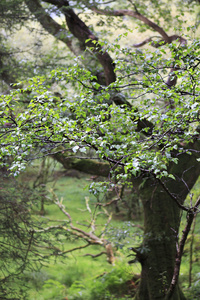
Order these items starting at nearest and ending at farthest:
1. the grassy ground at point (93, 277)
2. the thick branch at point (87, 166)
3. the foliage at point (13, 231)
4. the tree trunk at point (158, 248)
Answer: the tree trunk at point (158, 248) → the foliage at point (13, 231) → the thick branch at point (87, 166) → the grassy ground at point (93, 277)

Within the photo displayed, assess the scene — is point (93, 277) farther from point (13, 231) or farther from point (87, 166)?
point (87, 166)

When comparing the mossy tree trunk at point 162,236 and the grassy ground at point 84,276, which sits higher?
the mossy tree trunk at point 162,236

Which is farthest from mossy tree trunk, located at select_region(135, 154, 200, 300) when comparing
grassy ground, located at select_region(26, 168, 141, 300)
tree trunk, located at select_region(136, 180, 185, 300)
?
grassy ground, located at select_region(26, 168, 141, 300)

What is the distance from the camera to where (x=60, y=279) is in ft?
25.4

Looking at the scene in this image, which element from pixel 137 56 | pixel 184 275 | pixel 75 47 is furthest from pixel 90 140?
pixel 184 275

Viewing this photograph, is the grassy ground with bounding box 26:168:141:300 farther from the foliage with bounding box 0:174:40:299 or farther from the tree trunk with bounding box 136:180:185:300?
the foliage with bounding box 0:174:40:299

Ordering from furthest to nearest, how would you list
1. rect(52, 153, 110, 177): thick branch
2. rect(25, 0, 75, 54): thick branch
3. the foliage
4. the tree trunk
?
rect(25, 0, 75, 54): thick branch, rect(52, 153, 110, 177): thick branch, the foliage, the tree trunk

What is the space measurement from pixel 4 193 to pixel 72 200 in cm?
944

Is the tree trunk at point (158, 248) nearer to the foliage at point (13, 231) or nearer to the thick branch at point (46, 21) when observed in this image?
the foliage at point (13, 231)

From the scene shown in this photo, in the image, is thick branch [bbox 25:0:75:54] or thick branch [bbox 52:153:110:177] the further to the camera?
thick branch [bbox 25:0:75:54]

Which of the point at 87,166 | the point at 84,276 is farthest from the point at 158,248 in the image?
the point at 84,276

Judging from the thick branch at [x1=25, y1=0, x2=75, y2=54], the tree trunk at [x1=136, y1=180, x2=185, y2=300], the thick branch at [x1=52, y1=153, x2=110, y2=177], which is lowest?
the tree trunk at [x1=136, y1=180, x2=185, y2=300]

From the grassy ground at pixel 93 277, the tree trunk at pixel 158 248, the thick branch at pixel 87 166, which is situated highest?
the thick branch at pixel 87 166

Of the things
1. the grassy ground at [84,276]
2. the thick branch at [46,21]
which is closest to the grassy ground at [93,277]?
the grassy ground at [84,276]
